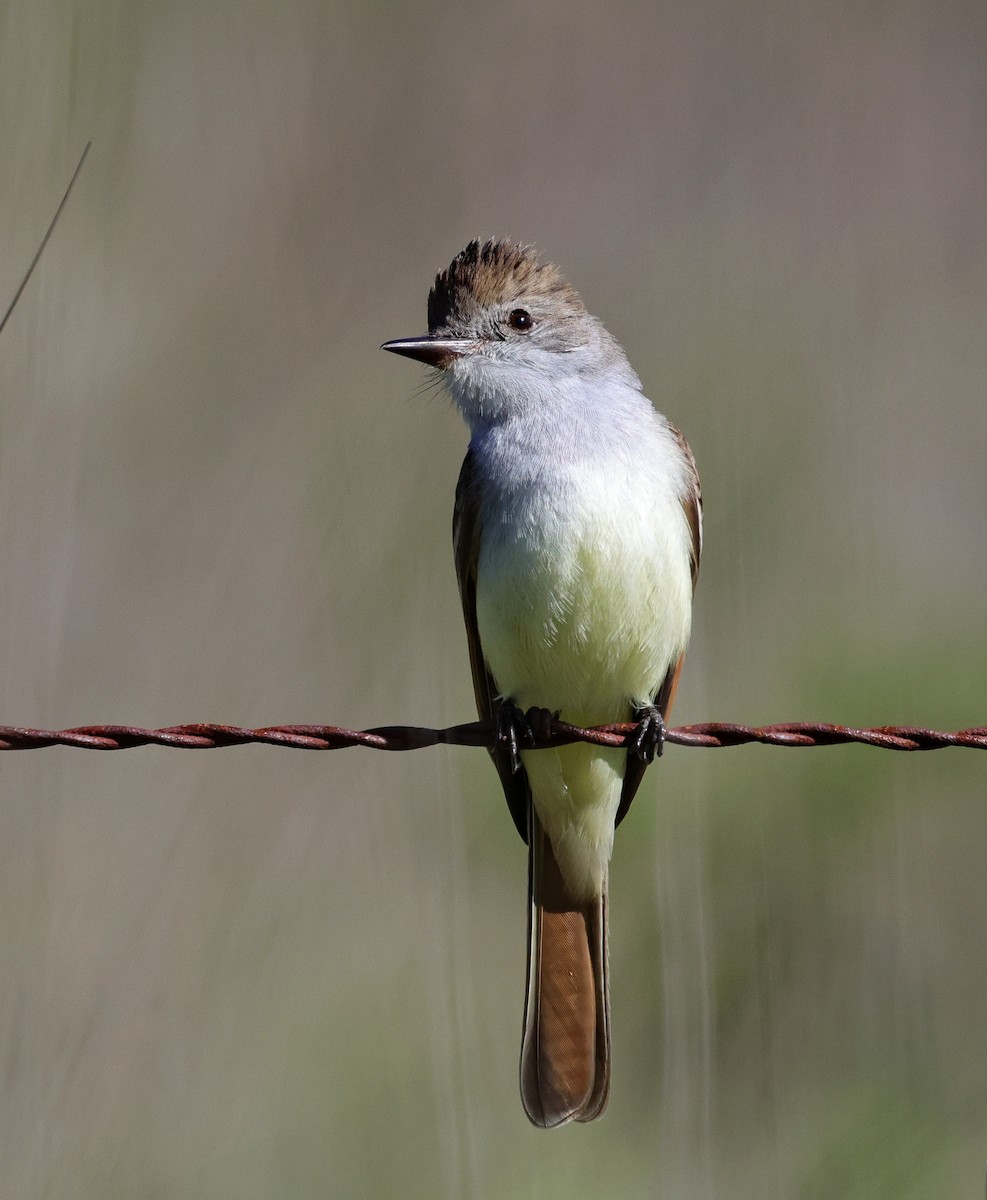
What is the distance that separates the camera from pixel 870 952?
5730 mm

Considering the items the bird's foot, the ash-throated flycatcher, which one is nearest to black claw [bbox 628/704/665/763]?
the ash-throated flycatcher

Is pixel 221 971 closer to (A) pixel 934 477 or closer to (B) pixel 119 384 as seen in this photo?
(B) pixel 119 384

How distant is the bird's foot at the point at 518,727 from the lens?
3951 millimetres

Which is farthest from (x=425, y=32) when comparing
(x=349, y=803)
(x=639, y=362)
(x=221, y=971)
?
(x=221, y=971)

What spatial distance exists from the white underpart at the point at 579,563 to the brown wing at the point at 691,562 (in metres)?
0.04

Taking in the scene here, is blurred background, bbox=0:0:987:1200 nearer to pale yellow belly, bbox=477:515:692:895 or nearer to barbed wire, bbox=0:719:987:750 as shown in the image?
pale yellow belly, bbox=477:515:692:895

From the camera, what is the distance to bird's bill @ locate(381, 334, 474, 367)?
4.22 metres

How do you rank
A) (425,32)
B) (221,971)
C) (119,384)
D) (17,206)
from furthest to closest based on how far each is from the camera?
(425,32)
(119,384)
(17,206)
(221,971)

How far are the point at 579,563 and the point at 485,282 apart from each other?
1.05 meters

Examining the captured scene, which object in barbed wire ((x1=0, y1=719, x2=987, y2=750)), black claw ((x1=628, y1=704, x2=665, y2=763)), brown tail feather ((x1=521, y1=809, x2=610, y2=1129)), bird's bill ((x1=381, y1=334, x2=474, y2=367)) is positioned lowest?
brown tail feather ((x1=521, y1=809, x2=610, y2=1129))

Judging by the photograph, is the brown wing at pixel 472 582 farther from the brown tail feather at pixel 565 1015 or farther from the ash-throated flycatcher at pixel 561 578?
the brown tail feather at pixel 565 1015

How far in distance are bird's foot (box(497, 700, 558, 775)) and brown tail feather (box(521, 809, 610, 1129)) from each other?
1.58 feet

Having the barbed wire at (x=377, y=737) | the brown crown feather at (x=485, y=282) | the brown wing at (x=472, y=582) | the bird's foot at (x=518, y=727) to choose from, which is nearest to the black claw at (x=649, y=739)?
the bird's foot at (x=518, y=727)

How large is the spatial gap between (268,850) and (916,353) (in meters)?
3.63
